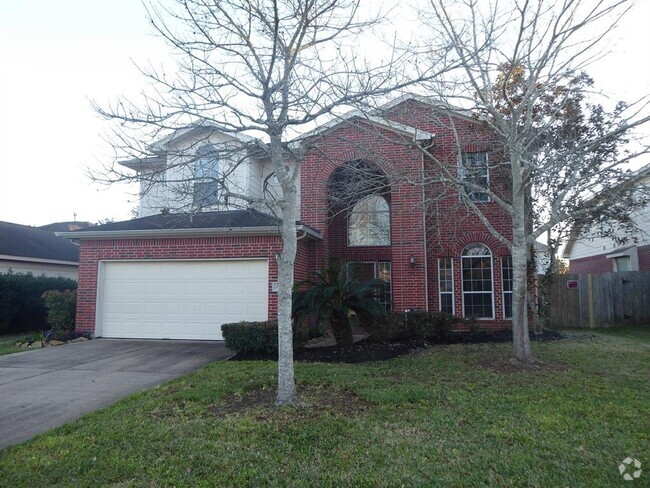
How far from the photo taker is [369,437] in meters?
4.64

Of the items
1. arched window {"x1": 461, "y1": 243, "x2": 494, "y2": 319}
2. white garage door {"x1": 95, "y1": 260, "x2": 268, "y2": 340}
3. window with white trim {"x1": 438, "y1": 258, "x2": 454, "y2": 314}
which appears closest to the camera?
white garage door {"x1": 95, "y1": 260, "x2": 268, "y2": 340}

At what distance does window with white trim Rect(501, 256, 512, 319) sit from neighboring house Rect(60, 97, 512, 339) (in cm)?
3

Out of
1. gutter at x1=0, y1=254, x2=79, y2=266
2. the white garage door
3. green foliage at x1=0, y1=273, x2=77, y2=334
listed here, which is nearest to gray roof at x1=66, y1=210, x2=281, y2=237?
the white garage door

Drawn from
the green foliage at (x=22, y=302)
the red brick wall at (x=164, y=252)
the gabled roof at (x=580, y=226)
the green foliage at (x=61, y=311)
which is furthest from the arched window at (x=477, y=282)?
the green foliage at (x=22, y=302)

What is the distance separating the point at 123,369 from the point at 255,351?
2.54 metres

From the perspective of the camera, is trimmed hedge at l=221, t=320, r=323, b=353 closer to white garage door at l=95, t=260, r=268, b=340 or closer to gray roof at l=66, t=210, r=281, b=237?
white garage door at l=95, t=260, r=268, b=340

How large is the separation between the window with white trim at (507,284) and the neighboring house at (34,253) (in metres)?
17.4

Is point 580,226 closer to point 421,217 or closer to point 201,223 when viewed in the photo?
point 421,217

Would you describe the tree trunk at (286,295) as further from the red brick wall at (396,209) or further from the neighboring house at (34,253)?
the neighboring house at (34,253)

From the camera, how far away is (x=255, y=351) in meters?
9.55

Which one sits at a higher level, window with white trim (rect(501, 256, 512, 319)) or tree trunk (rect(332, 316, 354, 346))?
window with white trim (rect(501, 256, 512, 319))

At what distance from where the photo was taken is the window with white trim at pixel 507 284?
13.0 m

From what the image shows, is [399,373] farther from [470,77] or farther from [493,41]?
[493,41]

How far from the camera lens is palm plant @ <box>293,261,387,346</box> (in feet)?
30.4
